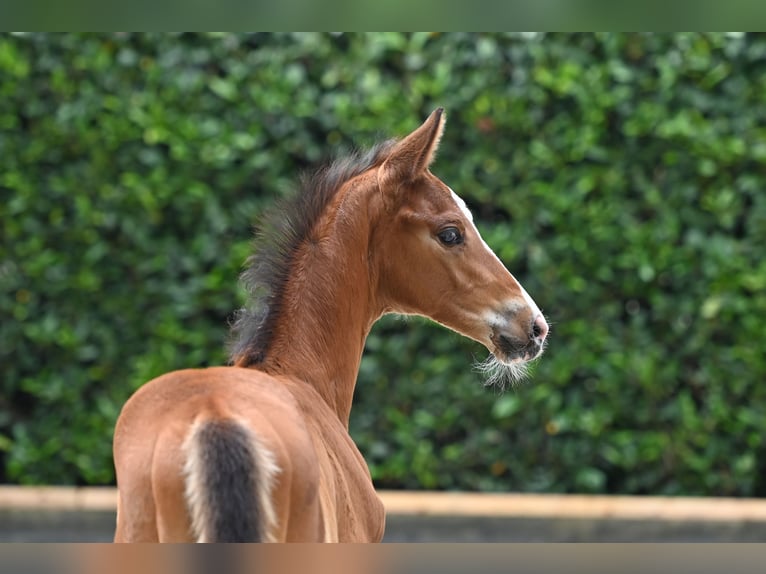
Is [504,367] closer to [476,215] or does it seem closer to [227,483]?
[227,483]

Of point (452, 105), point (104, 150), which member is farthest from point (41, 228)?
point (452, 105)

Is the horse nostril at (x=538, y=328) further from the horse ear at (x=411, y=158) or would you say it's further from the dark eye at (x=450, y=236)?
the horse ear at (x=411, y=158)

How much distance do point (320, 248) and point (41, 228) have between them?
10.1 feet

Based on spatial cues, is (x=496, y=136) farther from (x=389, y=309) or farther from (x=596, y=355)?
(x=389, y=309)

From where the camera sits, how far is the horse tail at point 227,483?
6.52ft

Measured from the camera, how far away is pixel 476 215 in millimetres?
5648

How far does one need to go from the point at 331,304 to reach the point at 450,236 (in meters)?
0.41

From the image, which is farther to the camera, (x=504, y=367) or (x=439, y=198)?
(x=504, y=367)

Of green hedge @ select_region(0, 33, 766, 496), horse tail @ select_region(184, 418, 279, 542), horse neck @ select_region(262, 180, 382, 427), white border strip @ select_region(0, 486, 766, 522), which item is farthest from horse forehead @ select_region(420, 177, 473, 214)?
white border strip @ select_region(0, 486, 766, 522)

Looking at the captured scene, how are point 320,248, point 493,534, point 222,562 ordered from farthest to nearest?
point 493,534 < point 320,248 < point 222,562

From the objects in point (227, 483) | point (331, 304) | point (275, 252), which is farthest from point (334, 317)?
point (227, 483)

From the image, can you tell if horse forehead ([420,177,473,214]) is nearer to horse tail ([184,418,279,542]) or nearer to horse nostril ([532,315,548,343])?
horse nostril ([532,315,548,343])

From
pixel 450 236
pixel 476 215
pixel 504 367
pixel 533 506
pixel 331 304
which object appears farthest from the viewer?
pixel 476 215
